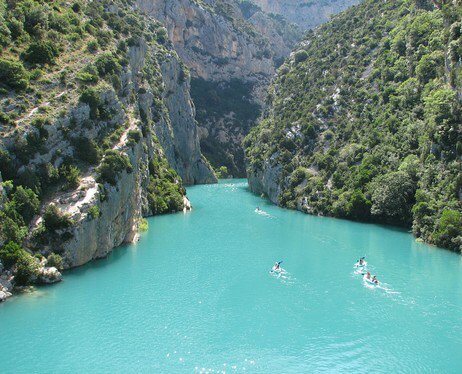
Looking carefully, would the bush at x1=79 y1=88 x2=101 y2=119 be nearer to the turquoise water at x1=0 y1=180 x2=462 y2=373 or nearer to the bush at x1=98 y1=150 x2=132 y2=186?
the bush at x1=98 y1=150 x2=132 y2=186

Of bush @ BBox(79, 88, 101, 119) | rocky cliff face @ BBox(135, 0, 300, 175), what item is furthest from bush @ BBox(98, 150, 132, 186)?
rocky cliff face @ BBox(135, 0, 300, 175)

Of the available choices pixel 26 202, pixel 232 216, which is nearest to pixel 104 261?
pixel 26 202

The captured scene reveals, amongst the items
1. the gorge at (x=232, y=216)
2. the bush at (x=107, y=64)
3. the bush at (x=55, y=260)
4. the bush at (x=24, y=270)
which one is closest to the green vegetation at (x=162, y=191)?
the gorge at (x=232, y=216)

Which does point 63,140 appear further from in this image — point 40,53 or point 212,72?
point 212,72

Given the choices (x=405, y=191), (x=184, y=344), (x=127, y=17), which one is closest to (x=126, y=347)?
(x=184, y=344)

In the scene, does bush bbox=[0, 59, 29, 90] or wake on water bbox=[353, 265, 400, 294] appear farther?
bush bbox=[0, 59, 29, 90]

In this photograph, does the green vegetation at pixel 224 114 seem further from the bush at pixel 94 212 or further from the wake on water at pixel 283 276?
the wake on water at pixel 283 276

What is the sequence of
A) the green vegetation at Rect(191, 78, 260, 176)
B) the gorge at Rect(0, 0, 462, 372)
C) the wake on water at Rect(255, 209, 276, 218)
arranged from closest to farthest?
the gorge at Rect(0, 0, 462, 372)
the wake on water at Rect(255, 209, 276, 218)
the green vegetation at Rect(191, 78, 260, 176)
